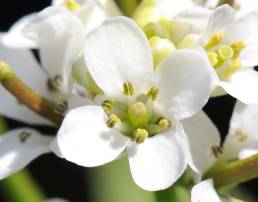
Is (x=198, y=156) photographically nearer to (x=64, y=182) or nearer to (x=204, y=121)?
(x=204, y=121)

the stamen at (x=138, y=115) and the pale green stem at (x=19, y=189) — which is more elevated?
the stamen at (x=138, y=115)

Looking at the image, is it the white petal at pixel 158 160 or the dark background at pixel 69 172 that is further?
the dark background at pixel 69 172

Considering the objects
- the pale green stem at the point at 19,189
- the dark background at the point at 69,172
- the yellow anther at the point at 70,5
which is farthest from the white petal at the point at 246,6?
the dark background at the point at 69,172

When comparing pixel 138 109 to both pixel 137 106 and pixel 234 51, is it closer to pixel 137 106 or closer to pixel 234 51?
pixel 137 106

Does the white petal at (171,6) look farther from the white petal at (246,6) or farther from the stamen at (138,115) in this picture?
the stamen at (138,115)

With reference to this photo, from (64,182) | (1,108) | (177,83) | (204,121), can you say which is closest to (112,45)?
(177,83)

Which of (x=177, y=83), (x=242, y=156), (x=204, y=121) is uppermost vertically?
(x=177, y=83)
